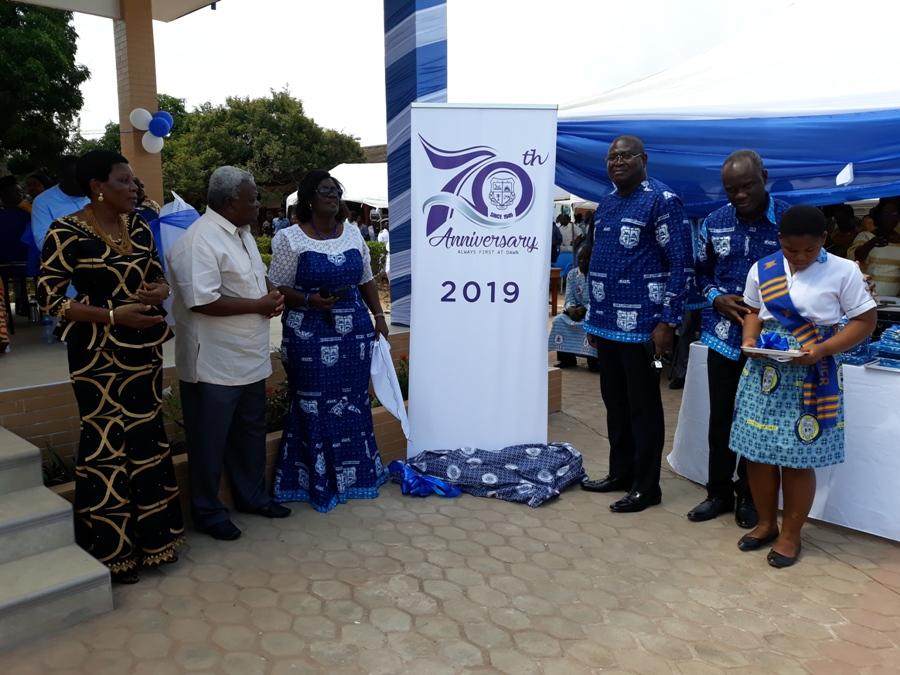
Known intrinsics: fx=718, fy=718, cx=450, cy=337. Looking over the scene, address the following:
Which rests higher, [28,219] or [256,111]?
[256,111]

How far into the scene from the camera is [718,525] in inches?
151

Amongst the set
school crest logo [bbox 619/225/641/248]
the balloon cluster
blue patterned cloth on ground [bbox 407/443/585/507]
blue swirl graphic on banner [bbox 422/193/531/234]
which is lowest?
blue patterned cloth on ground [bbox 407/443/585/507]

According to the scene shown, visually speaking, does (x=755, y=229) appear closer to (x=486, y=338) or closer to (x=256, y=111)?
(x=486, y=338)

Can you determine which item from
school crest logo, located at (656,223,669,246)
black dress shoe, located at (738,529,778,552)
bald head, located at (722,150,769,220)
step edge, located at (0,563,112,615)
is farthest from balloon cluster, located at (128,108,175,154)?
black dress shoe, located at (738,529,778,552)

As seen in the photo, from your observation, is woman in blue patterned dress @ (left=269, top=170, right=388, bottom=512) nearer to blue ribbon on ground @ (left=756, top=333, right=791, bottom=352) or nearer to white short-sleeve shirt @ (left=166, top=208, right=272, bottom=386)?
white short-sleeve shirt @ (left=166, top=208, right=272, bottom=386)

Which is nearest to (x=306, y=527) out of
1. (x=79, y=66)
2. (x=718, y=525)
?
(x=718, y=525)

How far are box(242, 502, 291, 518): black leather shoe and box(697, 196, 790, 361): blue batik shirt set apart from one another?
A: 2.44m

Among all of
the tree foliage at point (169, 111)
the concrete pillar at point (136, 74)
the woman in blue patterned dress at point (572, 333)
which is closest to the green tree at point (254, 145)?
the tree foliage at point (169, 111)

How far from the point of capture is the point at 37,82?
45.8 ft

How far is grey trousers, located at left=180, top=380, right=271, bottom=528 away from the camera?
3.50 meters

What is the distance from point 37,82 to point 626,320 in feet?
47.1

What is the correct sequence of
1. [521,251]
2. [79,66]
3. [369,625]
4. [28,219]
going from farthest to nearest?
[79,66], [28,219], [521,251], [369,625]

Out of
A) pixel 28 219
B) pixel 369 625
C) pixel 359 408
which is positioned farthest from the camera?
pixel 28 219

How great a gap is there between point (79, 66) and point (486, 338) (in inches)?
593
